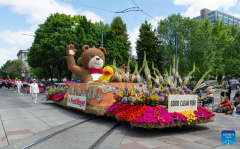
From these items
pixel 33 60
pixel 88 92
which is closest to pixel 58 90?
pixel 88 92

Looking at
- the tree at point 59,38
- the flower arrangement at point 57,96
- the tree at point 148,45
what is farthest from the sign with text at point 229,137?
the tree at point 148,45

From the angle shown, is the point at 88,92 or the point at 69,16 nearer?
the point at 88,92

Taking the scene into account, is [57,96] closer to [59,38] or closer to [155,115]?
[155,115]

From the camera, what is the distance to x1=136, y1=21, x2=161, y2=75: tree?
36750 millimetres

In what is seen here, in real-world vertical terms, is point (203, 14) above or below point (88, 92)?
above

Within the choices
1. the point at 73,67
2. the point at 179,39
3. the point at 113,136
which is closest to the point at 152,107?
the point at 113,136

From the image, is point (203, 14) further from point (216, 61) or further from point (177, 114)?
point (177, 114)

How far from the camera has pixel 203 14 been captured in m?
107

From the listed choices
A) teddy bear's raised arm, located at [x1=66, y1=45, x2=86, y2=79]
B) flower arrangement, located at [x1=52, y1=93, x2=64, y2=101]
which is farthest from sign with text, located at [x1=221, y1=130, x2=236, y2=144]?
flower arrangement, located at [x1=52, y1=93, x2=64, y2=101]

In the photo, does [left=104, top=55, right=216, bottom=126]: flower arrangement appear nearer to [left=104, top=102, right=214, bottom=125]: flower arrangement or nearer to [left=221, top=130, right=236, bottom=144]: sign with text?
[left=104, top=102, right=214, bottom=125]: flower arrangement

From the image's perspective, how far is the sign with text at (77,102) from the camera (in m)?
9.30

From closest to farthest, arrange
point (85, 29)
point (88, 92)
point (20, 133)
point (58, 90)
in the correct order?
1. point (20, 133)
2. point (88, 92)
3. point (58, 90)
4. point (85, 29)

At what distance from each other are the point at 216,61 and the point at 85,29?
20781 millimetres

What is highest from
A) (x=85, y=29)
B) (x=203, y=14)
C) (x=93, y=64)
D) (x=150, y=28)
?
(x=203, y=14)
